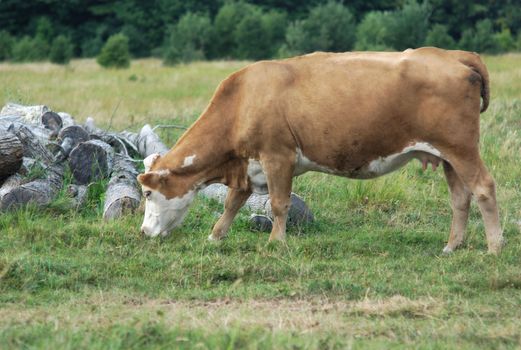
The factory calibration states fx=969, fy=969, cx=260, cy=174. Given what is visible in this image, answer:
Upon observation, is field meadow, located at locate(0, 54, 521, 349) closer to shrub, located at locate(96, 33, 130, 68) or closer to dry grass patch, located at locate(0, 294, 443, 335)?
dry grass patch, located at locate(0, 294, 443, 335)

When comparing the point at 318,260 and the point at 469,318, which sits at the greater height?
the point at 469,318

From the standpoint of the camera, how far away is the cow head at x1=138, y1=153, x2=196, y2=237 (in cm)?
1015

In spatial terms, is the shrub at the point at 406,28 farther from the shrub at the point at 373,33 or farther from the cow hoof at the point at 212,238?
the cow hoof at the point at 212,238

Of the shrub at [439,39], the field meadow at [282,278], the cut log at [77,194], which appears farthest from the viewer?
the shrub at [439,39]

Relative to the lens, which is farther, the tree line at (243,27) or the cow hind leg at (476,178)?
the tree line at (243,27)

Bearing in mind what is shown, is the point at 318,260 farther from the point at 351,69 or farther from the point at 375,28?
the point at 375,28

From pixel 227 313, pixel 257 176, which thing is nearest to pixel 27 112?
pixel 257 176

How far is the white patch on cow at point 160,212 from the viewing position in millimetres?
10164

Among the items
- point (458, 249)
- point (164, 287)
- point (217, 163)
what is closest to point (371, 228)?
point (458, 249)

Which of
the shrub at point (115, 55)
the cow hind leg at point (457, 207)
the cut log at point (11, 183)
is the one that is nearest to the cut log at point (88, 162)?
the cut log at point (11, 183)

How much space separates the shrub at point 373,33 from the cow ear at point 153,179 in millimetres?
36343

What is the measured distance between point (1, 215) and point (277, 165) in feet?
10.4

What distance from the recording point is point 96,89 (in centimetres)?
2633

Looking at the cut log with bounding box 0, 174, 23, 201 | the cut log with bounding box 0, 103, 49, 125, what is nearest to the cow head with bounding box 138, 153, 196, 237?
the cut log with bounding box 0, 174, 23, 201
